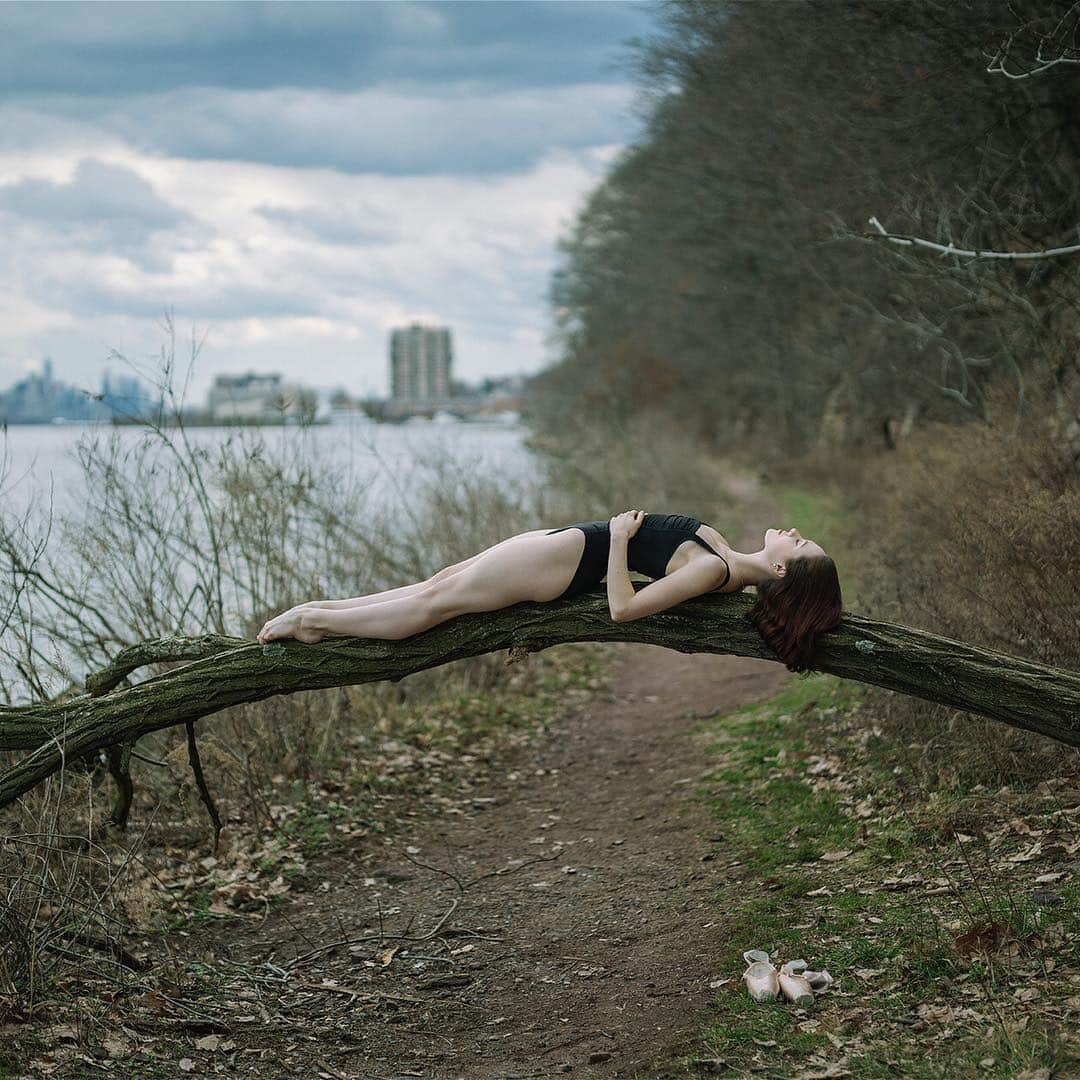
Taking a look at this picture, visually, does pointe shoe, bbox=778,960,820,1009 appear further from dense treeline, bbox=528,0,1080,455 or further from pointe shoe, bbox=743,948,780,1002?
dense treeline, bbox=528,0,1080,455

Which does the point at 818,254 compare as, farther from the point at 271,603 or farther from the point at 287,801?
the point at 287,801

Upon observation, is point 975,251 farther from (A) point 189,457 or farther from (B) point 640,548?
(A) point 189,457

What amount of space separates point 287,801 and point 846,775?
153 inches

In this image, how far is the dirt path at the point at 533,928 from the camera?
5094 mm

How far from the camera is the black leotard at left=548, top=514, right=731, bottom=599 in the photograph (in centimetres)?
565

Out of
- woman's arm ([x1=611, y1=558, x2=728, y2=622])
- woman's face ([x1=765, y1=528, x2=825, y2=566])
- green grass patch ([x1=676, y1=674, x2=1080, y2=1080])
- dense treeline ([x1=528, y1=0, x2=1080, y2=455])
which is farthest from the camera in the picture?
dense treeline ([x1=528, y1=0, x2=1080, y2=455])

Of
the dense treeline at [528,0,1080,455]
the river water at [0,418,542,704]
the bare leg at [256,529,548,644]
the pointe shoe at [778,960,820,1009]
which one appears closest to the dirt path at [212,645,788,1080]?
the pointe shoe at [778,960,820,1009]

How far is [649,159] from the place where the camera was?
2620 centimetres

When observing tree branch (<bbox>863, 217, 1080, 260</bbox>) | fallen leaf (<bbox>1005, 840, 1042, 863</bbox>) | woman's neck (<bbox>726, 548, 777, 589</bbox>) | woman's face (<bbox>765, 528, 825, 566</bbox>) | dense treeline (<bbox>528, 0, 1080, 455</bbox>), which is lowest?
fallen leaf (<bbox>1005, 840, 1042, 863</bbox>)

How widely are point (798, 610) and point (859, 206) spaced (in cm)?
1075

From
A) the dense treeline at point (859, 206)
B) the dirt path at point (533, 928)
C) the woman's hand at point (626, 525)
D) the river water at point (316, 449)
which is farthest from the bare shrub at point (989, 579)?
the river water at point (316, 449)

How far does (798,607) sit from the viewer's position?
17.2 feet

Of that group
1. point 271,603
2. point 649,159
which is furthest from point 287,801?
point 649,159

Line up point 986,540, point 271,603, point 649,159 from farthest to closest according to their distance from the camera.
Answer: point 649,159
point 271,603
point 986,540
